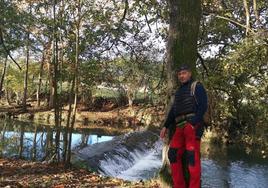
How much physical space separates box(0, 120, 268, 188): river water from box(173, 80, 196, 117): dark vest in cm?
868

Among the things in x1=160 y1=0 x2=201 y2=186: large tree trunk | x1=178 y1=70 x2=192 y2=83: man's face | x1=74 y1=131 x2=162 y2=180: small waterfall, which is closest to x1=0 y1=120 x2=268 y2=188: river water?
x1=74 y1=131 x2=162 y2=180: small waterfall

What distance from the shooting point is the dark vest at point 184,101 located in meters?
6.42

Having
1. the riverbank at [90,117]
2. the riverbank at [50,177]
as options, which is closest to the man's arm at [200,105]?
the riverbank at [50,177]

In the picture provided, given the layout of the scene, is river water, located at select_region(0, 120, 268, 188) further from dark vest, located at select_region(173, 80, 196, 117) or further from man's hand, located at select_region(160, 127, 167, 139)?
dark vest, located at select_region(173, 80, 196, 117)

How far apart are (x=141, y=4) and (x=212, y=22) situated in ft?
10.8

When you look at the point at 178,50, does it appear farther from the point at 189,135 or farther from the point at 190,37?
the point at 189,135

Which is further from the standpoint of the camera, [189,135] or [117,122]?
[117,122]

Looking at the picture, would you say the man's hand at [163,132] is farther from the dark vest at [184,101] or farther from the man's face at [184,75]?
the man's face at [184,75]

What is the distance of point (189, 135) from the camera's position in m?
6.40

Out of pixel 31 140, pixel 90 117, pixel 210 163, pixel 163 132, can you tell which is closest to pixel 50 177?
pixel 163 132

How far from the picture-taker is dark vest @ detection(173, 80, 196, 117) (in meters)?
6.42

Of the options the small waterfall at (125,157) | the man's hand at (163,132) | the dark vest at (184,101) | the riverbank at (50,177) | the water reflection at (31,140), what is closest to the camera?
the dark vest at (184,101)

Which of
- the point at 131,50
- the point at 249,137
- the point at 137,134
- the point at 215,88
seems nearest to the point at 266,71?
the point at 215,88

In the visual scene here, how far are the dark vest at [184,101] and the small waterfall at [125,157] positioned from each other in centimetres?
802
